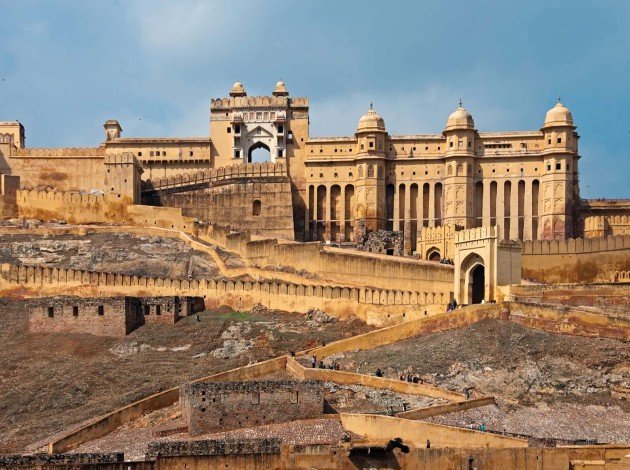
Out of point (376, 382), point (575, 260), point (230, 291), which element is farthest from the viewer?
point (575, 260)

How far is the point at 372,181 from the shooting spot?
70.0 meters

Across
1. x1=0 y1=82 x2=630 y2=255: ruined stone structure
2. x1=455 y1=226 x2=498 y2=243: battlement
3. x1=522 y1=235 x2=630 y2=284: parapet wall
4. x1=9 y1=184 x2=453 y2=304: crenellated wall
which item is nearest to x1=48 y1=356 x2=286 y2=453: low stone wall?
x1=9 y1=184 x2=453 y2=304: crenellated wall

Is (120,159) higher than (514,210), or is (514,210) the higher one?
(120,159)

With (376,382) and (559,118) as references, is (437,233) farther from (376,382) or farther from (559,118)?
(376,382)

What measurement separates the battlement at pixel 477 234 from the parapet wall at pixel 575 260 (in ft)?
16.0

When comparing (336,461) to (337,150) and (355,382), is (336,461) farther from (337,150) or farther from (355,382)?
(337,150)

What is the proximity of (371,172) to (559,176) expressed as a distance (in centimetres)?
1034

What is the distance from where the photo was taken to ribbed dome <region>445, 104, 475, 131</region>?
69562 mm

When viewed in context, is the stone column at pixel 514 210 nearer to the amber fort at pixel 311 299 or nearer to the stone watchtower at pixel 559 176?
the amber fort at pixel 311 299

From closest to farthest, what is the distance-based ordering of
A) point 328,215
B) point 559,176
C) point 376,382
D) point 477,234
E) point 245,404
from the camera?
point 245,404
point 376,382
point 477,234
point 559,176
point 328,215

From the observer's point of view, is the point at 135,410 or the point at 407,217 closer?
the point at 135,410

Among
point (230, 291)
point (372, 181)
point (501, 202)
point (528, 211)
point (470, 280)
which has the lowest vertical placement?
point (230, 291)

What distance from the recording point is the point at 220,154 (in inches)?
2958

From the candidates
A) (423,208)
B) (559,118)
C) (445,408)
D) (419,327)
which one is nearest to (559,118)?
(559,118)
